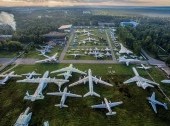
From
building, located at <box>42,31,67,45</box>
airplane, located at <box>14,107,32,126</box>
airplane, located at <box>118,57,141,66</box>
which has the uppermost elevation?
airplane, located at <box>14,107,32,126</box>

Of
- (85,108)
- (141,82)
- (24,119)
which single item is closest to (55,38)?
(141,82)

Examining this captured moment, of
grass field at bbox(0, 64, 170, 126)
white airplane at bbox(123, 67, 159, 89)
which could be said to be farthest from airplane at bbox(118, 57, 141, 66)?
white airplane at bbox(123, 67, 159, 89)

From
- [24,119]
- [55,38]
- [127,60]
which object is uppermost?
[24,119]

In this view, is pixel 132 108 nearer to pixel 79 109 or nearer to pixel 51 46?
pixel 79 109

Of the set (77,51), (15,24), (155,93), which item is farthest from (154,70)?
(15,24)

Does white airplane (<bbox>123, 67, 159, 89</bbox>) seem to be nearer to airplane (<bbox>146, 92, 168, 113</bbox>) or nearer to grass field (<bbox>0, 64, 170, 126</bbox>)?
grass field (<bbox>0, 64, 170, 126</bbox>)

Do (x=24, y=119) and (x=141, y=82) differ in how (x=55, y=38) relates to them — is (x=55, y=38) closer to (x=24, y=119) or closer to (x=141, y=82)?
(x=141, y=82)

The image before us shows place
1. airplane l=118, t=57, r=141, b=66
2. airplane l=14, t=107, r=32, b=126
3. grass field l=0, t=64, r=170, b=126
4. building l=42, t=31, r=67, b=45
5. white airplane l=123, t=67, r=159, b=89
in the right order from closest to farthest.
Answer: airplane l=14, t=107, r=32, b=126 → grass field l=0, t=64, r=170, b=126 → white airplane l=123, t=67, r=159, b=89 → airplane l=118, t=57, r=141, b=66 → building l=42, t=31, r=67, b=45

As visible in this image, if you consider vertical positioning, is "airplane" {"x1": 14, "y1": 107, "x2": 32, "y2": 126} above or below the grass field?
above

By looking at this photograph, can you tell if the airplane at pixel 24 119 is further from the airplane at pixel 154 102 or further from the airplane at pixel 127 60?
the airplane at pixel 127 60
